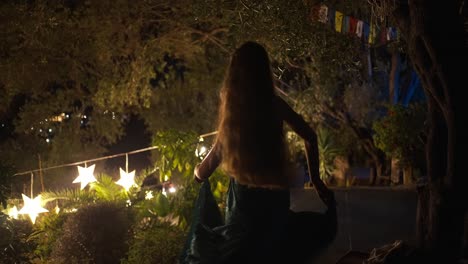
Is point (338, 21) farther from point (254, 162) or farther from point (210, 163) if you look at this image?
point (254, 162)

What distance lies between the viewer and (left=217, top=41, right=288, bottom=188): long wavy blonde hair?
2566 millimetres

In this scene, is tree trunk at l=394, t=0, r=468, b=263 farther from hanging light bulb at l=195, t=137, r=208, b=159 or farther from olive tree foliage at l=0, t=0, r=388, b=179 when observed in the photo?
hanging light bulb at l=195, t=137, r=208, b=159

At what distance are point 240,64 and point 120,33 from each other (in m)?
7.10

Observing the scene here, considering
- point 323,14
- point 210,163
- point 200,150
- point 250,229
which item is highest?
point 323,14

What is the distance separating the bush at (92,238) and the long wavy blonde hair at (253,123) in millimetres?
2880

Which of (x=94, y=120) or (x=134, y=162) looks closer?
(x=94, y=120)

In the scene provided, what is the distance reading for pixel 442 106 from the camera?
11.0 feet

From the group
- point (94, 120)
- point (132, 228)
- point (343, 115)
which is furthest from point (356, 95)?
point (132, 228)

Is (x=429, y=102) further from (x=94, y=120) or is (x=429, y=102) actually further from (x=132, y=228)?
(x=94, y=120)

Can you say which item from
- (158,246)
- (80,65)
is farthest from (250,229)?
(80,65)

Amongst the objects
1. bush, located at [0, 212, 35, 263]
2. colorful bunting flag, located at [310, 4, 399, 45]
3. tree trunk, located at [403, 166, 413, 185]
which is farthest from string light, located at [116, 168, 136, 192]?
tree trunk, located at [403, 166, 413, 185]

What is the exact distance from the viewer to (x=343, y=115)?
10.8 meters

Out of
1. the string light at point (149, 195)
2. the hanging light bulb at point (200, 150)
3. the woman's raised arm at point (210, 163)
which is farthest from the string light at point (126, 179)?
the woman's raised arm at point (210, 163)

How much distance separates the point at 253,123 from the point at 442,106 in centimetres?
157
